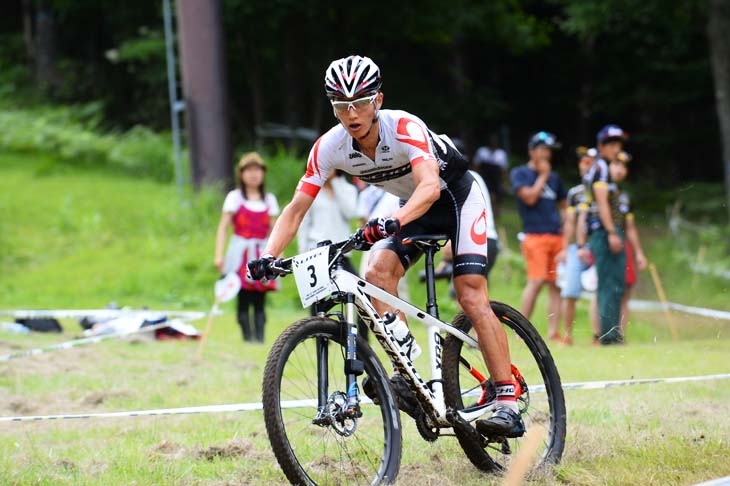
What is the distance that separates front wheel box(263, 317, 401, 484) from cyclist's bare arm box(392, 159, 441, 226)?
23.7 inches

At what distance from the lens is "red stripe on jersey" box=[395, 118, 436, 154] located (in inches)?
219

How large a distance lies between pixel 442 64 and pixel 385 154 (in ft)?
93.7

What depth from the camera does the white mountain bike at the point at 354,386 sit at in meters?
5.17

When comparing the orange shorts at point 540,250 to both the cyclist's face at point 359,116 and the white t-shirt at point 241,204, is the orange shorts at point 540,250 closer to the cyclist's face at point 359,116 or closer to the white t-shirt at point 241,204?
the white t-shirt at point 241,204

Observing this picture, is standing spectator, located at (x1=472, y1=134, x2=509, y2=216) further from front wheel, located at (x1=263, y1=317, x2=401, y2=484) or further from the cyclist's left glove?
the cyclist's left glove

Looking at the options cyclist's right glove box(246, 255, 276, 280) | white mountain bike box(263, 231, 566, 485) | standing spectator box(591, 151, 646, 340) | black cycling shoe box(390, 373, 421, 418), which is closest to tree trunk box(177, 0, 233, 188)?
standing spectator box(591, 151, 646, 340)

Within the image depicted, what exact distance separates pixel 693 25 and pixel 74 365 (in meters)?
20.6

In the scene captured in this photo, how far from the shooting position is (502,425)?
574cm

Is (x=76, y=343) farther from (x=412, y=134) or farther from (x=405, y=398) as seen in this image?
(x=412, y=134)

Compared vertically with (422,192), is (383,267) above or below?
below

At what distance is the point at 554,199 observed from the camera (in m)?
12.3

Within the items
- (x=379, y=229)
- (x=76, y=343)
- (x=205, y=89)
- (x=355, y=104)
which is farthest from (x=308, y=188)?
(x=205, y=89)

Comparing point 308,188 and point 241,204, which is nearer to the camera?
point 308,188

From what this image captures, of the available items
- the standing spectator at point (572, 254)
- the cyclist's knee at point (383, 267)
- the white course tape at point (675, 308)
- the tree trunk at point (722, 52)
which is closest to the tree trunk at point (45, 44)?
the tree trunk at point (722, 52)
